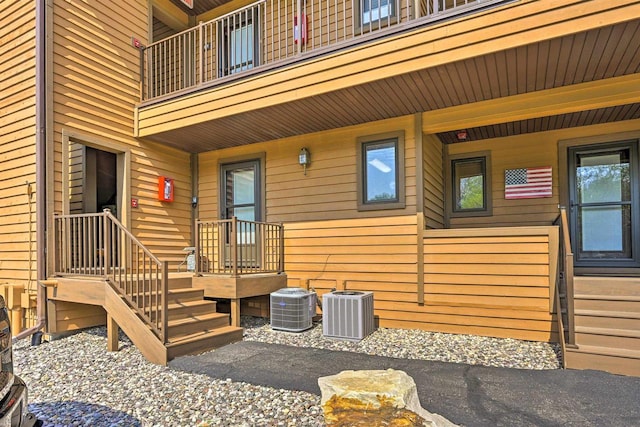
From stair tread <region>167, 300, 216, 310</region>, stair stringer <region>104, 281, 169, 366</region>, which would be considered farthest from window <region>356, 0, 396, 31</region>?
stair stringer <region>104, 281, 169, 366</region>

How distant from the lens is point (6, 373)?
1.56 meters

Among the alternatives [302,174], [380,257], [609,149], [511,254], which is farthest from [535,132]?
[302,174]

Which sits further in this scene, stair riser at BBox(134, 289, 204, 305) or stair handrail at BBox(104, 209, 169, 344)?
stair riser at BBox(134, 289, 204, 305)

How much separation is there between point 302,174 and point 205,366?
3.51 meters

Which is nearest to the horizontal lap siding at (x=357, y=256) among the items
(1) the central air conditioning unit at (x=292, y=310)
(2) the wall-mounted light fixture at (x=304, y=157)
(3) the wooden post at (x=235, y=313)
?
(1) the central air conditioning unit at (x=292, y=310)

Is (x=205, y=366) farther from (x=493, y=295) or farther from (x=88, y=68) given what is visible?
(x=88, y=68)

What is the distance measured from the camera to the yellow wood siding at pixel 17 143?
5.25m

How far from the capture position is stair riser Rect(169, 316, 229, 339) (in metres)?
4.40

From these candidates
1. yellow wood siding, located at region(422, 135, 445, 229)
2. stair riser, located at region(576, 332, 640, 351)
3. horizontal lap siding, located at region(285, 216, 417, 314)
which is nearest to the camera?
stair riser, located at region(576, 332, 640, 351)

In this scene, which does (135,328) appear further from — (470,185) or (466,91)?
(470,185)

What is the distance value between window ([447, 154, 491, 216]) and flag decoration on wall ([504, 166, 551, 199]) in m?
0.31

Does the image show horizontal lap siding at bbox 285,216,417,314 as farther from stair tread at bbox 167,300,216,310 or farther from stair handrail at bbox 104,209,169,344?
stair handrail at bbox 104,209,169,344

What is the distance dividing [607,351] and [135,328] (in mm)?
4858

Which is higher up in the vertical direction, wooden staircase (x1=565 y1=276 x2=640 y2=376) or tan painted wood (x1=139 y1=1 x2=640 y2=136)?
tan painted wood (x1=139 y1=1 x2=640 y2=136)
